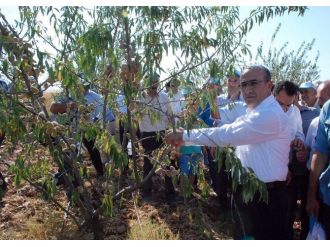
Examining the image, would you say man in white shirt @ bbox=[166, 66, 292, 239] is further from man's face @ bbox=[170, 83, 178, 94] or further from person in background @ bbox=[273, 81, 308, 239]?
person in background @ bbox=[273, 81, 308, 239]

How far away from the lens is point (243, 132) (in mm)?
2328

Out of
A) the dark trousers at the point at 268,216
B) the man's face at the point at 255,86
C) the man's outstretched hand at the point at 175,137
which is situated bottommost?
the dark trousers at the point at 268,216

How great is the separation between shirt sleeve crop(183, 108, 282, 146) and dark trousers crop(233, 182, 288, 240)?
397 millimetres


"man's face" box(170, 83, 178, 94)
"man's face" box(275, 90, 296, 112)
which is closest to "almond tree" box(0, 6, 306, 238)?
"man's face" box(170, 83, 178, 94)

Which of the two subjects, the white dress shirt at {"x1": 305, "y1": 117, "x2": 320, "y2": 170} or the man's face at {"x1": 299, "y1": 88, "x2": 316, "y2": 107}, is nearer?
the white dress shirt at {"x1": 305, "y1": 117, "x2": 320, "y2": 170}

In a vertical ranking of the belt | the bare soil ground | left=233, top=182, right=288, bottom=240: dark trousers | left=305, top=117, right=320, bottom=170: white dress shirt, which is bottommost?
the bare soil ground

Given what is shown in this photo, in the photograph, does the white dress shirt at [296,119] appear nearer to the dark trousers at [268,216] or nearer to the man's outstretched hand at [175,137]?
the dark trousers at [268,216]

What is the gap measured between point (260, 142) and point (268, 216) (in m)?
0.50

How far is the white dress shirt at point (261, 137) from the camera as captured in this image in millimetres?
2312

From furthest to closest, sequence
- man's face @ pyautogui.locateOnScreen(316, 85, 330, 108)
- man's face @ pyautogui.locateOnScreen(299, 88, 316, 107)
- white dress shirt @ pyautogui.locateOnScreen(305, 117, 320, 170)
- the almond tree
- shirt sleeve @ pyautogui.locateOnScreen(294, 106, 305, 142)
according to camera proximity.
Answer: man's face @ pyautogui.locateOnScreen(299, 88, 316, 107) < man's face @ pyautogui.locateOnScreen(316, 85, 330, 108) < shirt sleeve @ pyautogui.locateOnScreen(294, 106, 305, 142) < white dress shirt @ pyautogui.locateOnScreen(305, 117, 320, 170) < the almond tree

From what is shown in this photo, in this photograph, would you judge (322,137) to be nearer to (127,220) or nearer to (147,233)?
(147,233)

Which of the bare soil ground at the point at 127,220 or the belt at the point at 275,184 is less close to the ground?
the belt at the point at 275,184

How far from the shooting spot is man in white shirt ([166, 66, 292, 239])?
7.61 ft

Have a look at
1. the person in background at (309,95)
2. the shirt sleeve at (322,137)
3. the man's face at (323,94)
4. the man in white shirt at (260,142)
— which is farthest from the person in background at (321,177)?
the person in background at (309,95)
